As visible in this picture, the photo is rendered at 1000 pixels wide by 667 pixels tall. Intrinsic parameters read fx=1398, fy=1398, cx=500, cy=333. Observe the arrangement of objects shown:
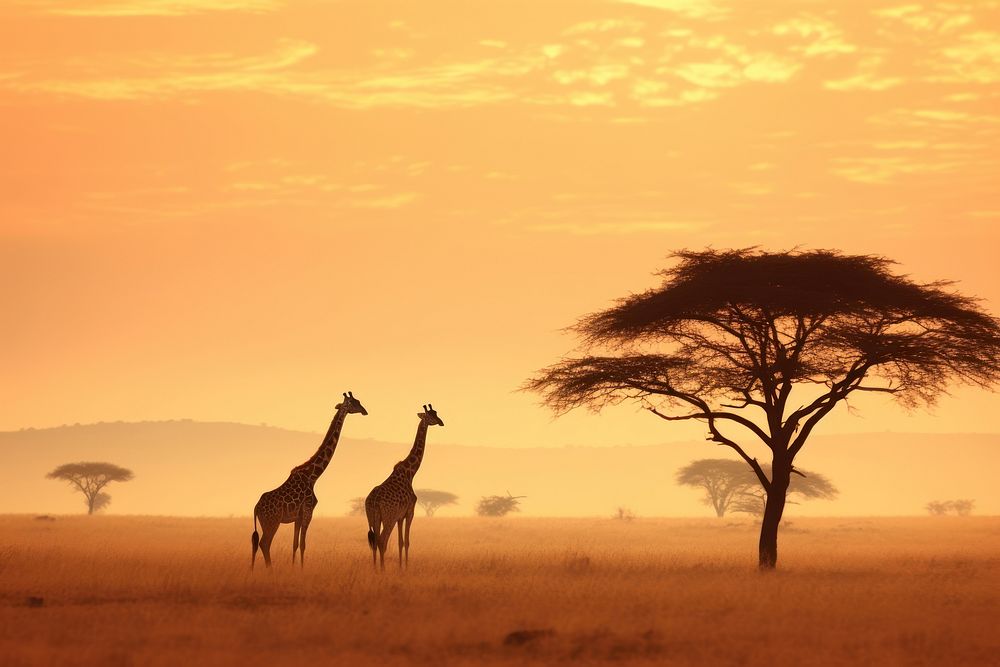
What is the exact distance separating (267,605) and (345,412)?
9.06 m

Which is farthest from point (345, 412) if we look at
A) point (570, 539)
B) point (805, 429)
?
point (570, 539)

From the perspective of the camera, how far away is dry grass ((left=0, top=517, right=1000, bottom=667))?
18219 millimetres

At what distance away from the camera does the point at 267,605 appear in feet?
75.6

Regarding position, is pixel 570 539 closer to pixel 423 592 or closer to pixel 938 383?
pixel 938 383

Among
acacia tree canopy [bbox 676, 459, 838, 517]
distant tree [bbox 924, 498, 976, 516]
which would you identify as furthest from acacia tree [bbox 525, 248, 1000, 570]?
distant tree [bbox 924, 498, 976, 516]

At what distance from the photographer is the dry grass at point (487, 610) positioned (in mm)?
18219

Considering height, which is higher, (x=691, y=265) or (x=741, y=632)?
(x=691, y=265)

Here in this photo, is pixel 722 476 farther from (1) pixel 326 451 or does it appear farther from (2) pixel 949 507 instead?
(1) pixel 326 451

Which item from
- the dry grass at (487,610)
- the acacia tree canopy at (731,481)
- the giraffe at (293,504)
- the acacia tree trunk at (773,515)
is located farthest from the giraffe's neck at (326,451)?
the acacia tree canopy at (731,481)

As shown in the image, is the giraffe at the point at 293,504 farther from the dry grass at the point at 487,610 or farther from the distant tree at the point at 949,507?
the distant tree at the point at 949,507

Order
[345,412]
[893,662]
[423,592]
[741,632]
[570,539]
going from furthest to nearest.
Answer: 1. [570,539]
2. [345,412]
3. [423,592]
4. [741,632]
5. [893,662]

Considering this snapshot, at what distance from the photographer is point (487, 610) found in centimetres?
2250

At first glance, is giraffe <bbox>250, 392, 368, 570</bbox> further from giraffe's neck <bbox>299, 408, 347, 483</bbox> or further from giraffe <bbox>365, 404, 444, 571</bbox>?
giraffe <bbox>365, 404, 444, 571</bbox>

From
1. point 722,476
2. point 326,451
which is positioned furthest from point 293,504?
point 722,476
